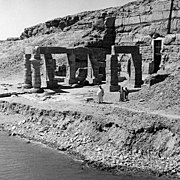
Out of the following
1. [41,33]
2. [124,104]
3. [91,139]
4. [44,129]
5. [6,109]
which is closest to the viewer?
[91,139]

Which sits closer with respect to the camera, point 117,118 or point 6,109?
point 117,118

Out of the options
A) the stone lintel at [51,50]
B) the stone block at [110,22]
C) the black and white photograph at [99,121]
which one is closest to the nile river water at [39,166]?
the black and white photograph at [99,121]

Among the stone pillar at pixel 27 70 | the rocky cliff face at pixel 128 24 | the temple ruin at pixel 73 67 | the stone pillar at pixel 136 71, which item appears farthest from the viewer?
the rocky cliff face at pixel 128 24

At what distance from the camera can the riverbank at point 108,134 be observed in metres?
13.3

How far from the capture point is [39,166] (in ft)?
45.7

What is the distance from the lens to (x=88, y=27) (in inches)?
1876

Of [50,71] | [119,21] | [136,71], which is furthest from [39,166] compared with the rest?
[119,21]

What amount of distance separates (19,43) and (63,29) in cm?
782

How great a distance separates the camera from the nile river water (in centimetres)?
1280

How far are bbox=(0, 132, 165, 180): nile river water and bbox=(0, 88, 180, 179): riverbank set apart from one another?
50 cm

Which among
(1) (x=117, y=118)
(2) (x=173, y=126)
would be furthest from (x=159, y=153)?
(1) (x=117, y=118)

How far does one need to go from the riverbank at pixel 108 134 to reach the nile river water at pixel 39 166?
0.50 m

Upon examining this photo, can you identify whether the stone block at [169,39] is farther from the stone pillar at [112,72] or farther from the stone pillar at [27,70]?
the stone pillar at [27,70]

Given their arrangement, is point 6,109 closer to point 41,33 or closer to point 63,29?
point 63,29
